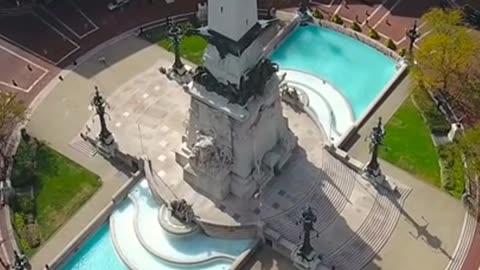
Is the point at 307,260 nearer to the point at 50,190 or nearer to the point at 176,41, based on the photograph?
the point at 50,190

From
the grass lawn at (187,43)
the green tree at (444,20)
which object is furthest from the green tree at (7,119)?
the green tree at (444,20)

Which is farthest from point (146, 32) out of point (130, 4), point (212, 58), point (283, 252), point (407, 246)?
point (407, 246)

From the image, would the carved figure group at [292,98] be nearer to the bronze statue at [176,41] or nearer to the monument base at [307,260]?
the bronze statue at [176,41]

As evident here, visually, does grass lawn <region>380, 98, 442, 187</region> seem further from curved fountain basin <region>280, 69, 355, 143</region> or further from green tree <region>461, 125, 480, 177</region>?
curved fountain basin <region>280, 69, 355, 143</region>

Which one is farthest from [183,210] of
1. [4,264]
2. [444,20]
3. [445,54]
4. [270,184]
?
[444,20]

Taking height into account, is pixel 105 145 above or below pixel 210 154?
below

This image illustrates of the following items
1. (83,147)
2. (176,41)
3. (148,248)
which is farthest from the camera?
(176,41)

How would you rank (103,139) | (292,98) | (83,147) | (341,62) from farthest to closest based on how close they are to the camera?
(341,62), (292,98), (83,147), (103,139)
